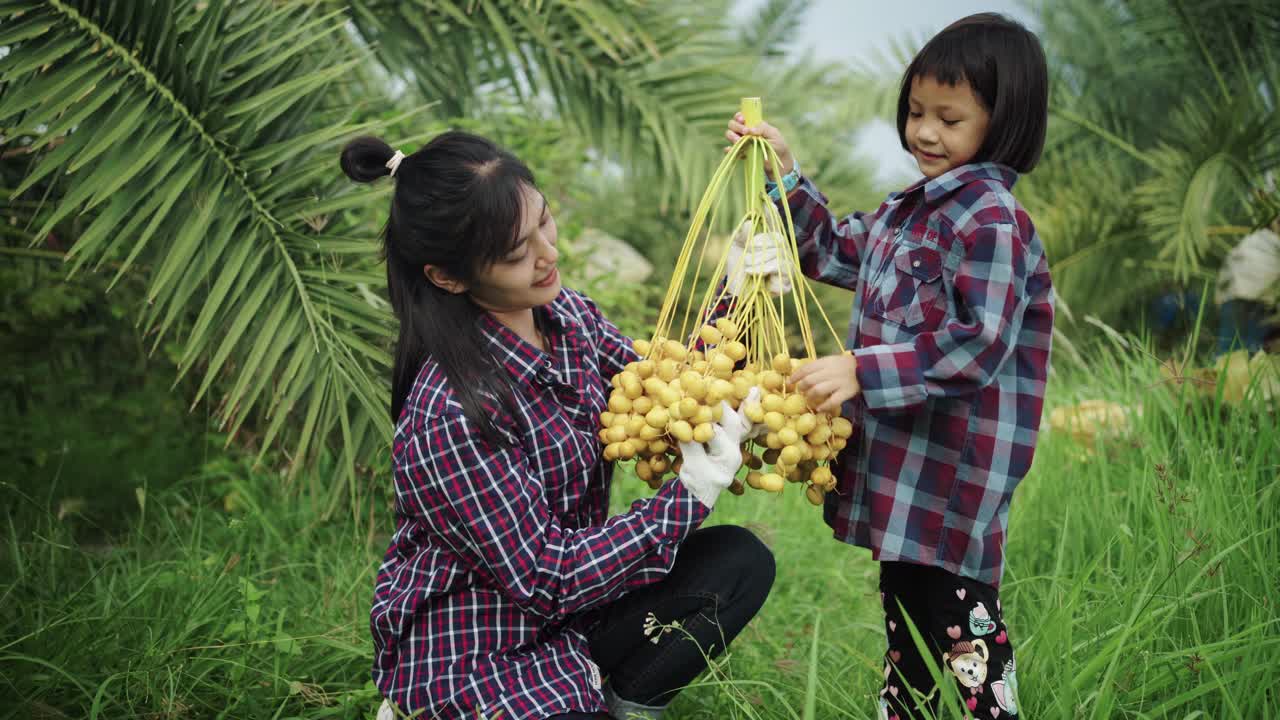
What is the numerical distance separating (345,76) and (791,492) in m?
2.25

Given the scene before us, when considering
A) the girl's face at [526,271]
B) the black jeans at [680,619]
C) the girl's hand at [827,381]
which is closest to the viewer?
the girl's hand at [827,381]

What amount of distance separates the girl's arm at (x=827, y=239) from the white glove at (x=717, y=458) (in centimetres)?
50

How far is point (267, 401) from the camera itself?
8.49 ft

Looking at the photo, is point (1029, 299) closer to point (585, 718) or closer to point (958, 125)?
point (958, 125)

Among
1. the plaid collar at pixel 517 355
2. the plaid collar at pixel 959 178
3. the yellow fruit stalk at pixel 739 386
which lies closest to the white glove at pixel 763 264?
the yellow fruit stalk at pixel 739 386

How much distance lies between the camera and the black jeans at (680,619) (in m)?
1.90

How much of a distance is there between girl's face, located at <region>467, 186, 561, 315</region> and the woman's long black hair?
2 cm

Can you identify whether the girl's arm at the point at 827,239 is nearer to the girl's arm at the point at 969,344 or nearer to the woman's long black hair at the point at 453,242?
the girl's arm at the point at 969,344

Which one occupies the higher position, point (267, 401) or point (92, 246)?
point (92, 246)

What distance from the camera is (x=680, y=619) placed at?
1909mm

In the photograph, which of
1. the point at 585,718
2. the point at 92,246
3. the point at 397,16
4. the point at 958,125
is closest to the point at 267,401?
the point at 92,246

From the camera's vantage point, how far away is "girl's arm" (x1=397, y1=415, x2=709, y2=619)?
1.67 metres

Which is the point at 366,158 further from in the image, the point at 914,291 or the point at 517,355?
the point at 914,291

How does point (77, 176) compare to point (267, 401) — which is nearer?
point (77, 176)
